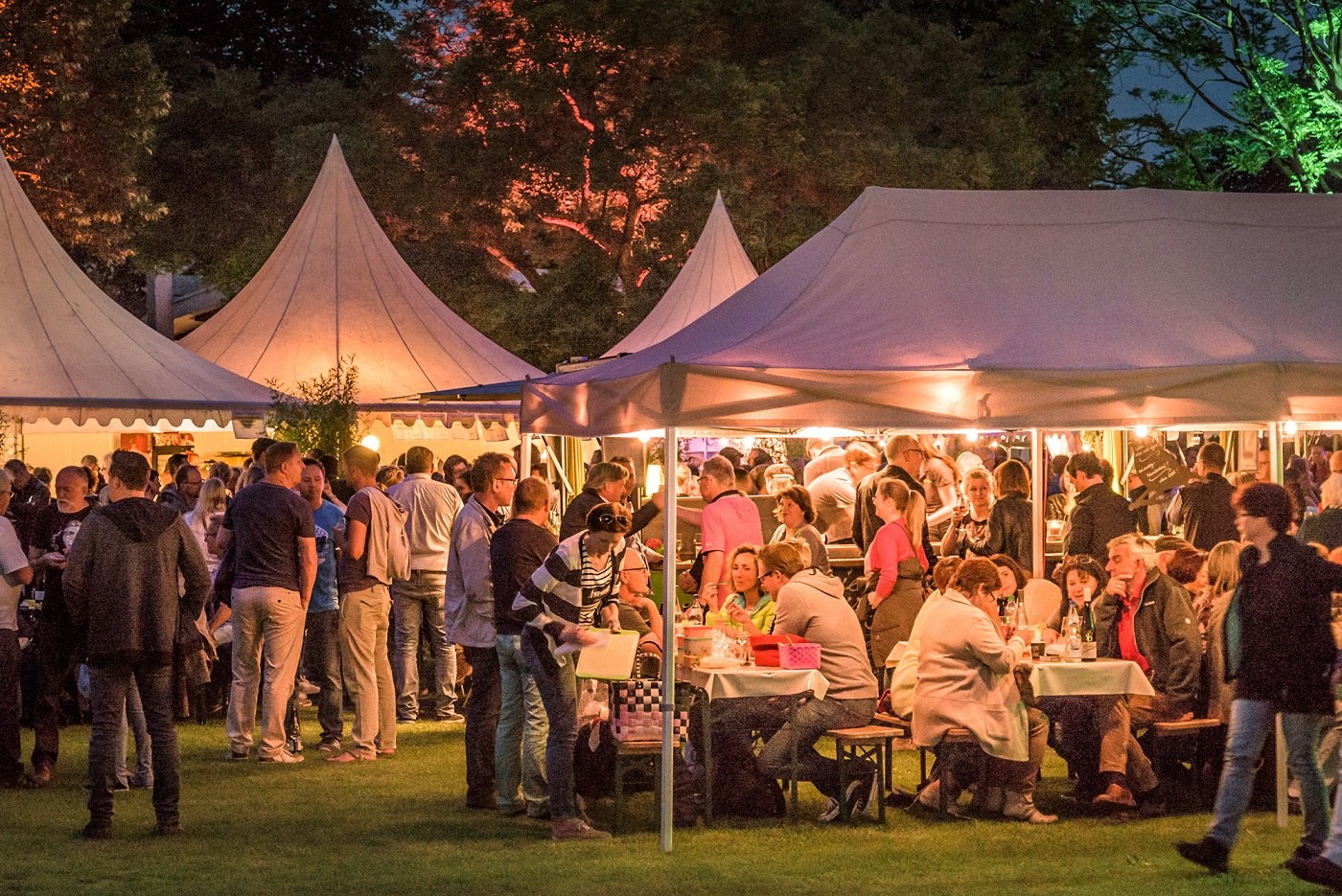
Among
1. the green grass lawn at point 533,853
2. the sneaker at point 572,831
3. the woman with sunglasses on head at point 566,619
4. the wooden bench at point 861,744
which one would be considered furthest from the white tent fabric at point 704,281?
the sneaker at point 572,831

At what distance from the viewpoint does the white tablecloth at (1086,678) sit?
8.09 metres

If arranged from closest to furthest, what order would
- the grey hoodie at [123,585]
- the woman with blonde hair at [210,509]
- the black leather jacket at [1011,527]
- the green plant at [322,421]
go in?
the grey hoodie at [123,585] → the woman with blonde hair at [210,509] → the black leather jacket at [1011,527] → the green plant at [322,421]

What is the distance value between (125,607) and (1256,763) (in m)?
4.94

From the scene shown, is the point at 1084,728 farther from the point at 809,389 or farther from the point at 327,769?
the point at 327,769

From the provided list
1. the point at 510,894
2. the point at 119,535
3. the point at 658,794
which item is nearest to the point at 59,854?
the point at 119,535

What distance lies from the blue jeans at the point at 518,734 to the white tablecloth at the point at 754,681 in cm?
77

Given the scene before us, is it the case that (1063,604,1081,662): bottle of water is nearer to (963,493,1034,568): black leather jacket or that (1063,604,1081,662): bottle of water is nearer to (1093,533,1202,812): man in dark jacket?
(1093,533,1202,812): man in dark jacket

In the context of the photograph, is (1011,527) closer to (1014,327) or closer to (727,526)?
(727,526)

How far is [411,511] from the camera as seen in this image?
Result: 11242mm

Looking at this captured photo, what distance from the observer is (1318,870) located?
20.2 ft

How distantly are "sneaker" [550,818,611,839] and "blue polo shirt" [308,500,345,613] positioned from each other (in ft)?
10.7

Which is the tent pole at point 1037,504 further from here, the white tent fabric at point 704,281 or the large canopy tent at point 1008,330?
the white tent fabric at point 704,281

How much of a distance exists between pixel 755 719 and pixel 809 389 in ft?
5.86

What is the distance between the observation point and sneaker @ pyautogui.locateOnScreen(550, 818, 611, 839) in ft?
25.2
